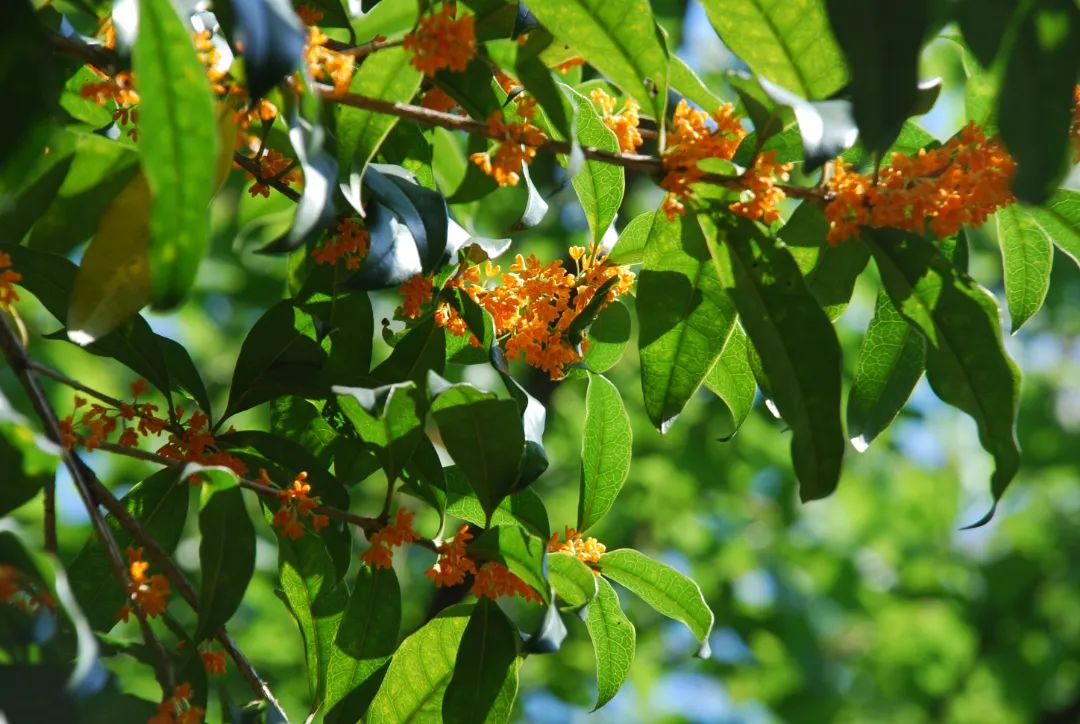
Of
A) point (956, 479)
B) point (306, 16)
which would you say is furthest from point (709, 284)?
point (956, 479)

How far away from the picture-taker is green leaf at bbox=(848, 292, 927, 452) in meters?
1.64

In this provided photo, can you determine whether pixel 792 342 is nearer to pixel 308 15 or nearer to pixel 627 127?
pixel 627 127

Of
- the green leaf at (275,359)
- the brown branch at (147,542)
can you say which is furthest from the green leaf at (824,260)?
the brown branch at (147,542)

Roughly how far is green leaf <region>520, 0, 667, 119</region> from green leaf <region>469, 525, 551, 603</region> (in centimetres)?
55

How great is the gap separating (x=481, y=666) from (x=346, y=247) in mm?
583

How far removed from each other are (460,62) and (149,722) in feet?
2.64

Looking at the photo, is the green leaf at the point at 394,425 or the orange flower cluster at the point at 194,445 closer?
the green leaf at the point at 394,425

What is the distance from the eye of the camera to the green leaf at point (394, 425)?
1375 mm

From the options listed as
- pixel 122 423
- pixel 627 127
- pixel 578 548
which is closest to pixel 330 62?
pixel 627 127

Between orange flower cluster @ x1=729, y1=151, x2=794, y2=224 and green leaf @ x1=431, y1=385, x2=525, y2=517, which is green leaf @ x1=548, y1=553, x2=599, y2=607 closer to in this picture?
green leaf @ x1=431, y1=385, x2=525, y2=517

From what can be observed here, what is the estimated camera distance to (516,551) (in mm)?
1392

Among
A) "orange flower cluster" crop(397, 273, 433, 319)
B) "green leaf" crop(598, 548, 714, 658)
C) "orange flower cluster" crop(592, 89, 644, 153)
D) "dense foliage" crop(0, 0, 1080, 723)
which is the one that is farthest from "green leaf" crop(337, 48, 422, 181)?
"green leaf" crop(598, 548, 714, 658)

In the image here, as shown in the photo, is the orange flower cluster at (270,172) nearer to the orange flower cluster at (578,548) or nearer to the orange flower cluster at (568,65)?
the orange flower cluster at (568,65)

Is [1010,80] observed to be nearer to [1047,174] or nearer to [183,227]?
[1047,174]
